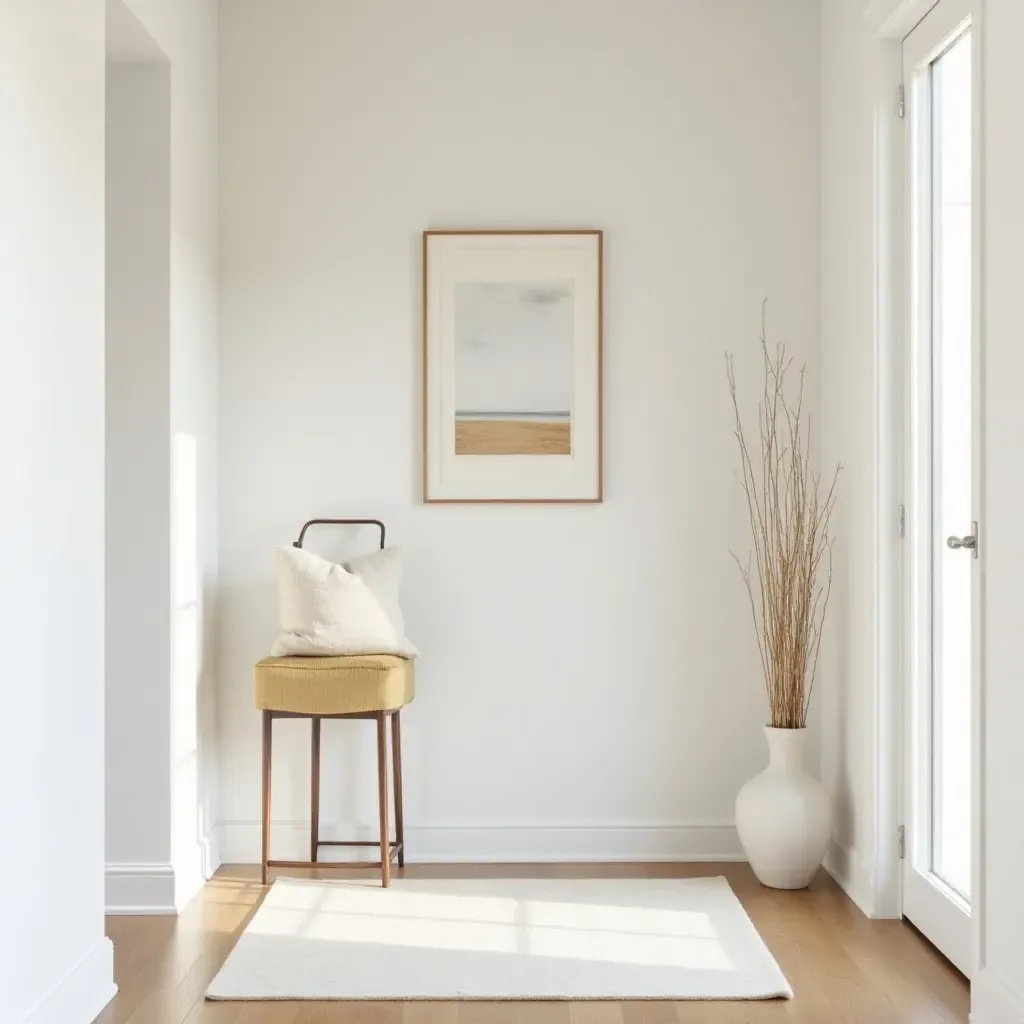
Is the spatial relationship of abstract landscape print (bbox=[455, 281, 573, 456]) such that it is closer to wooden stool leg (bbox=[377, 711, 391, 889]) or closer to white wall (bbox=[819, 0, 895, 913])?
white wall (bbox=[819, 0, 895, 913])

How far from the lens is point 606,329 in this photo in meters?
4.16

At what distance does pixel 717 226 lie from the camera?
4.16m

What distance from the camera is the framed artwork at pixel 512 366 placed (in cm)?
413

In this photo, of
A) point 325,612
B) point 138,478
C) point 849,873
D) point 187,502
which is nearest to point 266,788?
point 325,612

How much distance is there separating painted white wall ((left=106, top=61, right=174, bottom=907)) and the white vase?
1.75 metres

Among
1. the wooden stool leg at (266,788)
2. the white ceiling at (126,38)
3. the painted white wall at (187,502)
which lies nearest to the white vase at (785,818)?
the wooden stool leg at (266,788)

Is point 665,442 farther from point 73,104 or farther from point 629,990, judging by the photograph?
point 73,104

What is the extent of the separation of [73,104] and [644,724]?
2.59 metres

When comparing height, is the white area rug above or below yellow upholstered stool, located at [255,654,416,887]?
below

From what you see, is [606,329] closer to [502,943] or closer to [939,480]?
[939,480]

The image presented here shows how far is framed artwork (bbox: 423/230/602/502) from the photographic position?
13.6 feet

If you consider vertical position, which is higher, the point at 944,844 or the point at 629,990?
the point at 944,844
